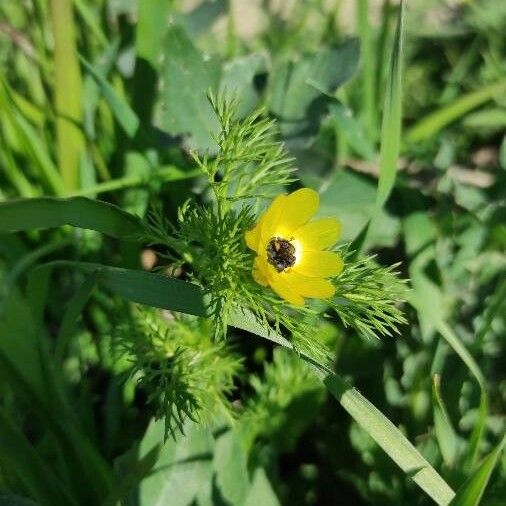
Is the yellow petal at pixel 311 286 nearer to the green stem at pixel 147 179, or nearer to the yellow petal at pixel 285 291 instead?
the yellow petal at pixel 285 291

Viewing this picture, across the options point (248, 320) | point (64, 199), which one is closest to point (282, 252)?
point (248, 320)

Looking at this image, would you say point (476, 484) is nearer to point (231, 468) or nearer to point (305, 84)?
point (231, 468)

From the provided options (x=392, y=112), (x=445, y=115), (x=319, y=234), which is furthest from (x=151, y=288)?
(x=445, y=115)

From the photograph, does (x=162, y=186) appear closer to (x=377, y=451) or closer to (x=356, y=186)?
(x=356, y=186)

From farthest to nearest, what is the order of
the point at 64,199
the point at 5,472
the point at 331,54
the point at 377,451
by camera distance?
the point at 331,54
the point at 377,451
the point at 5,472
the point at 64,199

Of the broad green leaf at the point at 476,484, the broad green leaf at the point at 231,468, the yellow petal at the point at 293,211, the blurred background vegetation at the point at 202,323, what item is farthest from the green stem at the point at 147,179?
the broad green leaf at the point at 476,484
